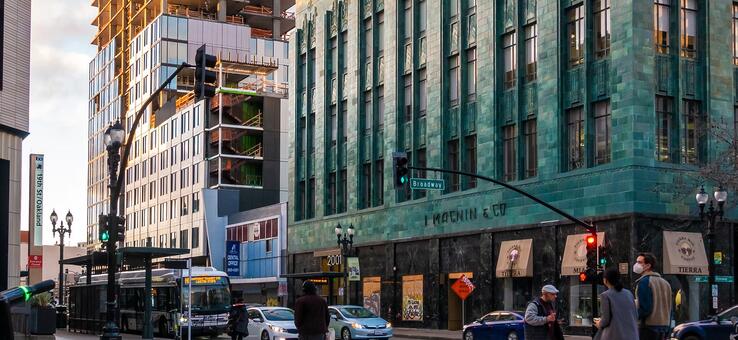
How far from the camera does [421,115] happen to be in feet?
196

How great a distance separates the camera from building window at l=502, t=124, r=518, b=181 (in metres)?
51.6

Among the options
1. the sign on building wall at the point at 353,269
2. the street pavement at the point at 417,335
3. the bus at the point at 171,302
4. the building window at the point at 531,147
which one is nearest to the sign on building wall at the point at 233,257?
the street pavement at the point at 417,335

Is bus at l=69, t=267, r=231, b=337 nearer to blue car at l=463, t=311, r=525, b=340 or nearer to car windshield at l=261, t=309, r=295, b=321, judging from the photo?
car windshield at l=261, t=309, r=295, b=321

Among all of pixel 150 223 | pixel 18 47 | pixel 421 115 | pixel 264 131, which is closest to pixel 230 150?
pixel 264 131

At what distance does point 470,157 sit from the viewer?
55.1m

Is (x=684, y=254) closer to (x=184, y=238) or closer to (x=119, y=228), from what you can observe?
(x=119, y=228)

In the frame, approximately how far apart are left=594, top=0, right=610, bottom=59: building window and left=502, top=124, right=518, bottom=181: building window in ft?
21.8

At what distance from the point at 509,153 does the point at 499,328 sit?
53.0 ft

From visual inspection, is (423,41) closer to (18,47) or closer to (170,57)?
(18,47)

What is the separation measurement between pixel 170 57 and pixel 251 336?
7512 cm

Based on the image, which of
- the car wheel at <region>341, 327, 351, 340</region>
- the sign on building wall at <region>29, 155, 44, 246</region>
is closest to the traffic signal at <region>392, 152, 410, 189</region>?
the car wheel at <region>341, 327, 351, 340</region>

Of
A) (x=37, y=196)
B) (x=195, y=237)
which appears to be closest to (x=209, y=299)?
(x=37, y=196)

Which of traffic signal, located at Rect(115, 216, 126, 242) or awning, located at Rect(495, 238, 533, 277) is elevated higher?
traffic signal, located at Rect(115, 216, 126, 242)

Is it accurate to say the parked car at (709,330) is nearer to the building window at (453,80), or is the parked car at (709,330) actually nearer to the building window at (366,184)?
the building window at (453,80)
